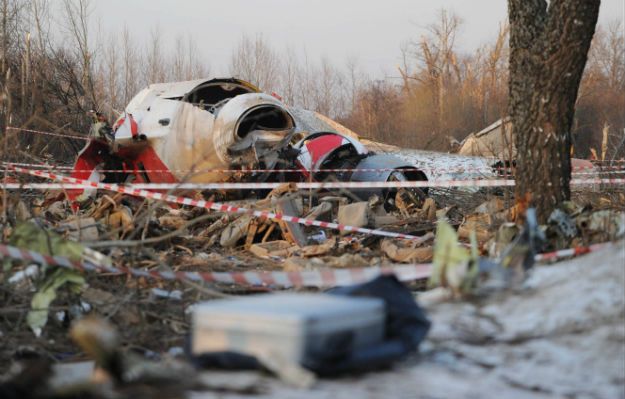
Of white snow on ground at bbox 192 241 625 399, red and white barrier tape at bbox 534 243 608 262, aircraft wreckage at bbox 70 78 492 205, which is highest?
aircraft wreckage at bbox 70 78 492 205

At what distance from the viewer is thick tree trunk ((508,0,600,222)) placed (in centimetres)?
561

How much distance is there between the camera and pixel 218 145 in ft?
32.5

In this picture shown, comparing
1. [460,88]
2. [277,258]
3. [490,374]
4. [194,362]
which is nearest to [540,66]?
[277,258]

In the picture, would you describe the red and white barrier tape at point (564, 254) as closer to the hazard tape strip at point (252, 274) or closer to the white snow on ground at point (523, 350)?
the hazard tape strip at point (252, 274)

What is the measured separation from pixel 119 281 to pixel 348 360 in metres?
3.53

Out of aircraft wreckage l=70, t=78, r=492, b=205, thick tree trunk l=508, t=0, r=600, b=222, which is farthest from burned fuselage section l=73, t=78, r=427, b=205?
thick tree trunk l=508, t=0, r=600, b=222

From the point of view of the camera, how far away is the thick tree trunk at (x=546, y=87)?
18.4 ft

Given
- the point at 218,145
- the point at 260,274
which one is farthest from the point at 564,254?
the point at 218,145

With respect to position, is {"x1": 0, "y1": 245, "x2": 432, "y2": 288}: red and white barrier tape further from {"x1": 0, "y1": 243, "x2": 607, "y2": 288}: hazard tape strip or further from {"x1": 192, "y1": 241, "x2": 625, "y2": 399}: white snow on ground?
{"x1": 192, "y1": 241, "x2": 625, "y2": 399}: white snow on ground

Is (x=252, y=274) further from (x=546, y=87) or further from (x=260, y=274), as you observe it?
(x=546, y=87)

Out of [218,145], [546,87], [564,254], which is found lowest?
[564,254]

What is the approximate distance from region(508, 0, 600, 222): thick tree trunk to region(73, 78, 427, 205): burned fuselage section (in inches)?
181

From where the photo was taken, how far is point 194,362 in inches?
88.7

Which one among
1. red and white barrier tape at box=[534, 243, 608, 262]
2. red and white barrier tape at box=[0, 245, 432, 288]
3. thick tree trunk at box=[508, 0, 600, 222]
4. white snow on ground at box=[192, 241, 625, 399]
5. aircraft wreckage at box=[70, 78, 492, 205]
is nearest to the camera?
white snow on ground at box=[192, 241, 625, 399]
